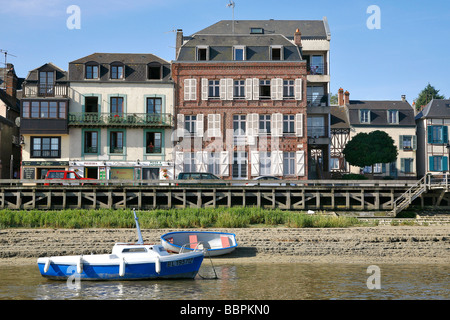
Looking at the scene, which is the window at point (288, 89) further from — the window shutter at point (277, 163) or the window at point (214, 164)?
the window at point (214, 164)

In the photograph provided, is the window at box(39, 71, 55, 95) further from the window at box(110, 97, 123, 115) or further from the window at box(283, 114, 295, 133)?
the window at box(283, 114, 295, 133)

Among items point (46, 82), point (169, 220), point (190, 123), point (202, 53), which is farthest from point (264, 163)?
point (46, 82)

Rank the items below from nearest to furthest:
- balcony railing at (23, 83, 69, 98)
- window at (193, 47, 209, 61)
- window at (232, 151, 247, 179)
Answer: window at (232, 151, 247, 179), balcony railing at (23, 83, 69, 98), window at (193, 47, 209, 61)

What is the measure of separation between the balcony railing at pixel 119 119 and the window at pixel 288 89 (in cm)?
968

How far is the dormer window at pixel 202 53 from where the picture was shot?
45.2 m

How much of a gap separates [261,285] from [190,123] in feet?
94.3

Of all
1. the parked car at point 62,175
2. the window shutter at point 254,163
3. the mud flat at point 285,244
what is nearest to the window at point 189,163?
the window shutter at point 254,163

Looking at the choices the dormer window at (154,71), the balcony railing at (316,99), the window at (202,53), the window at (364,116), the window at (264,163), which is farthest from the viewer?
the window at (364,116)

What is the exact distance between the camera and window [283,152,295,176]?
44.3m

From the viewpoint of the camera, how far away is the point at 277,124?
44.5m

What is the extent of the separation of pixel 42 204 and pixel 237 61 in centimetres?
1934

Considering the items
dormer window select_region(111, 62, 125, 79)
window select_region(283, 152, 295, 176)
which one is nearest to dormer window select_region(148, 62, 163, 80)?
dormer window select_region(111, 62, 125, 79)

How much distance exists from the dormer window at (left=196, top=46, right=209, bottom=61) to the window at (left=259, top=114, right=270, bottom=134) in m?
6.76
